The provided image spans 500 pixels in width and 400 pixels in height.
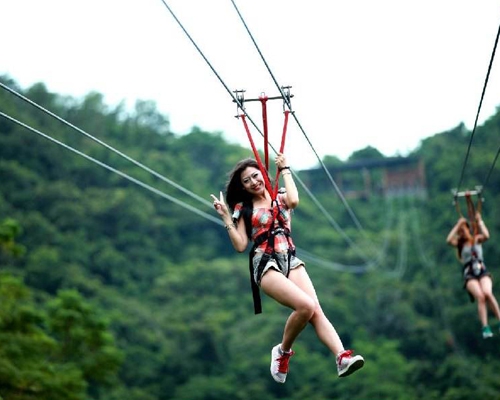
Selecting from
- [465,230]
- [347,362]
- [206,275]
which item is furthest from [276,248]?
[206,275]

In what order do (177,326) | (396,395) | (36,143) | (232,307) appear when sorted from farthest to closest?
(36,143) → (232,307) → (177,326) → (396,395)

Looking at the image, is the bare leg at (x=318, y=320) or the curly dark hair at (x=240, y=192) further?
the curly dark hair at (x=240, y=192)

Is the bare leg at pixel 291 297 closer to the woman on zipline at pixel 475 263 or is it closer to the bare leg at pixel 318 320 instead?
the bare leg at pixel 318 320

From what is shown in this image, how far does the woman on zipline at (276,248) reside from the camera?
15.8 ft

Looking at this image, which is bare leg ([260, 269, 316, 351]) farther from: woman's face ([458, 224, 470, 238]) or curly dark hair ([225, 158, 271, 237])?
woman's face ([458, 224, 470, 238])

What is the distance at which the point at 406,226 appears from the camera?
39.5 meters

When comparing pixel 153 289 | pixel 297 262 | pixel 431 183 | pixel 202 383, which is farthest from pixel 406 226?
pixel 297 262

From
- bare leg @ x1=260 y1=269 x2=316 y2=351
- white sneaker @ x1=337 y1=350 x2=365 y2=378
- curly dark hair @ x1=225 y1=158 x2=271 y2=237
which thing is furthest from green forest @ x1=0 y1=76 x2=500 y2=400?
white sneaker @ x1=337 y1=350 x2=365 y2=378

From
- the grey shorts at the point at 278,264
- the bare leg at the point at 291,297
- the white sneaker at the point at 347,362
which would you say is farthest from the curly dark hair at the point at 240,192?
the white sneaker at the point at 347,362

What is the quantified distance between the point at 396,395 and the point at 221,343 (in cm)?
557

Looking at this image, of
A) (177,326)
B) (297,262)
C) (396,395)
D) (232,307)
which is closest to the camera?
(297,262)

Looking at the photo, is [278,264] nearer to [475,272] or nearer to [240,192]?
[240,192]

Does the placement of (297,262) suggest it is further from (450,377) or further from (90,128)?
(90,128)

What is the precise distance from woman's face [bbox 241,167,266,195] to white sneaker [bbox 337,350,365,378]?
911 mm
